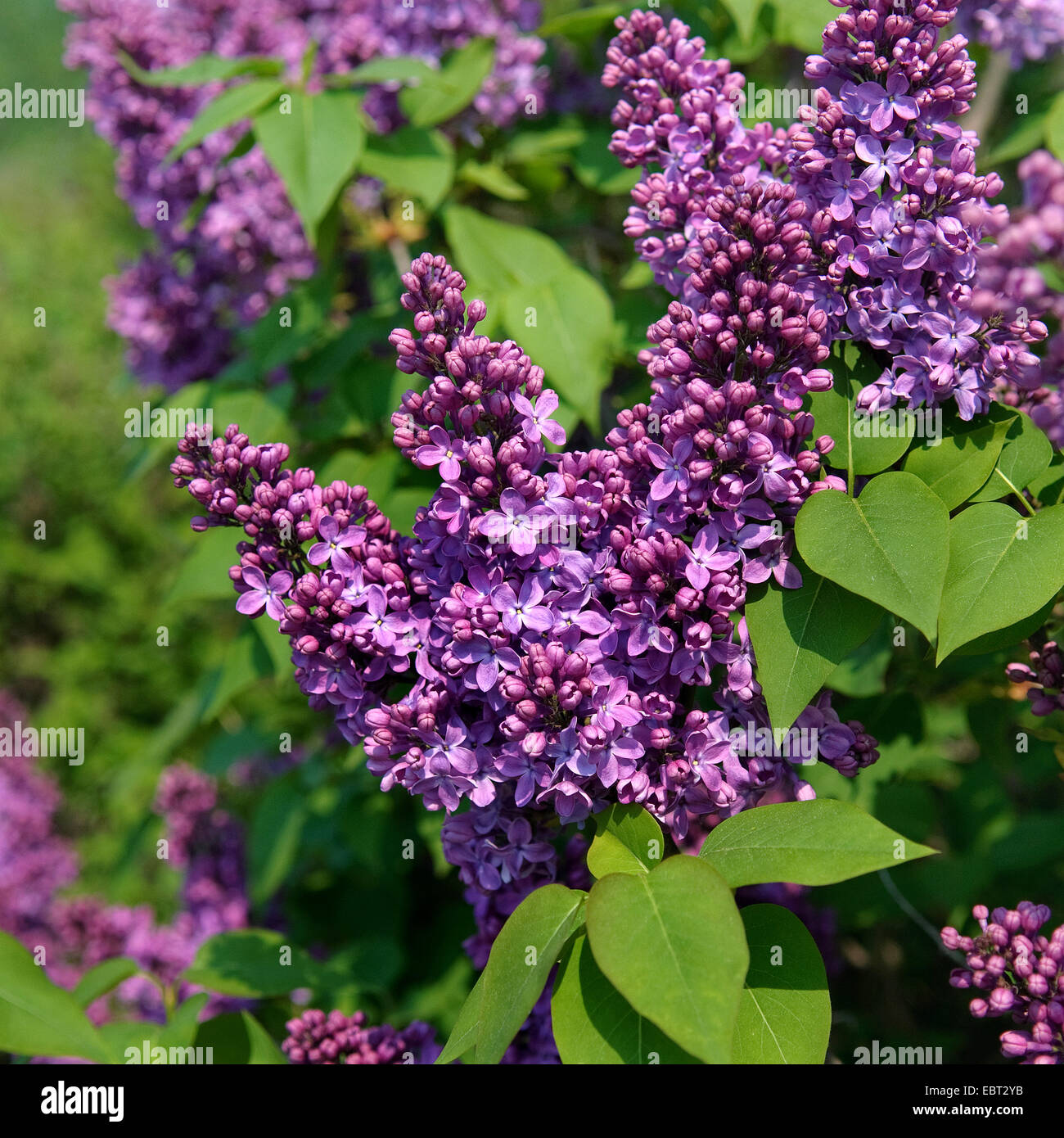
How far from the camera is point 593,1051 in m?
1.19

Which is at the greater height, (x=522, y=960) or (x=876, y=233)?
(x=876, y=233)

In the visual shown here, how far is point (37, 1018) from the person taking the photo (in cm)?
143

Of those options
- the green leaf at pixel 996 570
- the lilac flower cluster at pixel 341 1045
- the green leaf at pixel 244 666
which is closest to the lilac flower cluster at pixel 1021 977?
the green leaf at pixel 996 570

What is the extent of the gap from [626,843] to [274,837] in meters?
2.10

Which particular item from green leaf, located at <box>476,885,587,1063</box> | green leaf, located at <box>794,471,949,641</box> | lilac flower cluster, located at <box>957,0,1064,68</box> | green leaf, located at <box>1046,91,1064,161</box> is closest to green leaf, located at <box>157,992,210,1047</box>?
green leaf, located at <box>476,885,587,1063</box>

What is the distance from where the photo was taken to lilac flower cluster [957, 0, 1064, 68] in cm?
224

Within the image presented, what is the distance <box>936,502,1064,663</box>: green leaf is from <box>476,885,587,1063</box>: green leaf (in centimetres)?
54

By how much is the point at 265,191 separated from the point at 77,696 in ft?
13.2

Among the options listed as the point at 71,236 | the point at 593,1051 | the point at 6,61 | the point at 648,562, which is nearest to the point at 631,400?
the point at 648,562

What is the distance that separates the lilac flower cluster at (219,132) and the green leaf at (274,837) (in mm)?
1320

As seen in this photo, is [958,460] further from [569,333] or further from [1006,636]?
[569,333]

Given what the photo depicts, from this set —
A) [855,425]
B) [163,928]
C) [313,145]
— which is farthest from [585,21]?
[163,928]

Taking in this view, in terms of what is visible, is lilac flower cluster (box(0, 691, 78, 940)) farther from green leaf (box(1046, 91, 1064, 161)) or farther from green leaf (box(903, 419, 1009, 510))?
green leaf (box(1046, 91, 1064, 161))

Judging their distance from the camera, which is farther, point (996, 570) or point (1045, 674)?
point (1045, 674)
